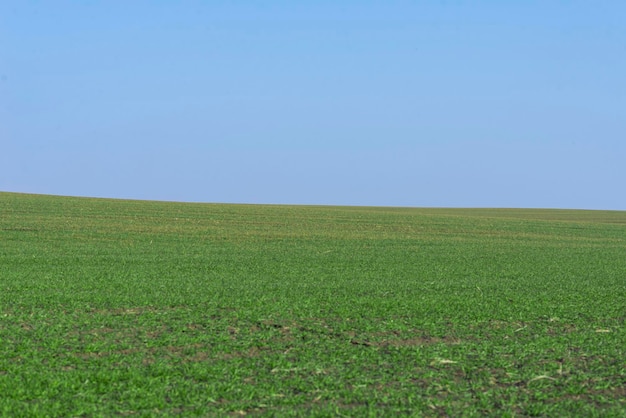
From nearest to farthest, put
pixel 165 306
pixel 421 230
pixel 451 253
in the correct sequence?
pixel 165 306
pixel 451 253
pixel 421 230

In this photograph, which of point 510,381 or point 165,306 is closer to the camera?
point 510,381

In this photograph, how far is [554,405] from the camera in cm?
671

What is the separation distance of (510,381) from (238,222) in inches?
1089

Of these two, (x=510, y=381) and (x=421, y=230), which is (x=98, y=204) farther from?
(x=510, y=381)

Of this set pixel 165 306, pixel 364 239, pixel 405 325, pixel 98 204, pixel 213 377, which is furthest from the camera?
pixel 98 204

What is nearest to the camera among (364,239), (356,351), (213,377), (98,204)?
(213,377)

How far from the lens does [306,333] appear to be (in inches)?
374

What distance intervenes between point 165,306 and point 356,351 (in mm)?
3970

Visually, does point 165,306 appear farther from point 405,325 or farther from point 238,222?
point 238,222

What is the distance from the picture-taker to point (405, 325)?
1025cm

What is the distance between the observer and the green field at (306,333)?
6707 mm

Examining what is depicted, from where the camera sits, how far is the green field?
22.0ft

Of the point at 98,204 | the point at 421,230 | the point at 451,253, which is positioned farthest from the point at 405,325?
the point at 98,204

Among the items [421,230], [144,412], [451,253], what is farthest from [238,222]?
[144,412]
